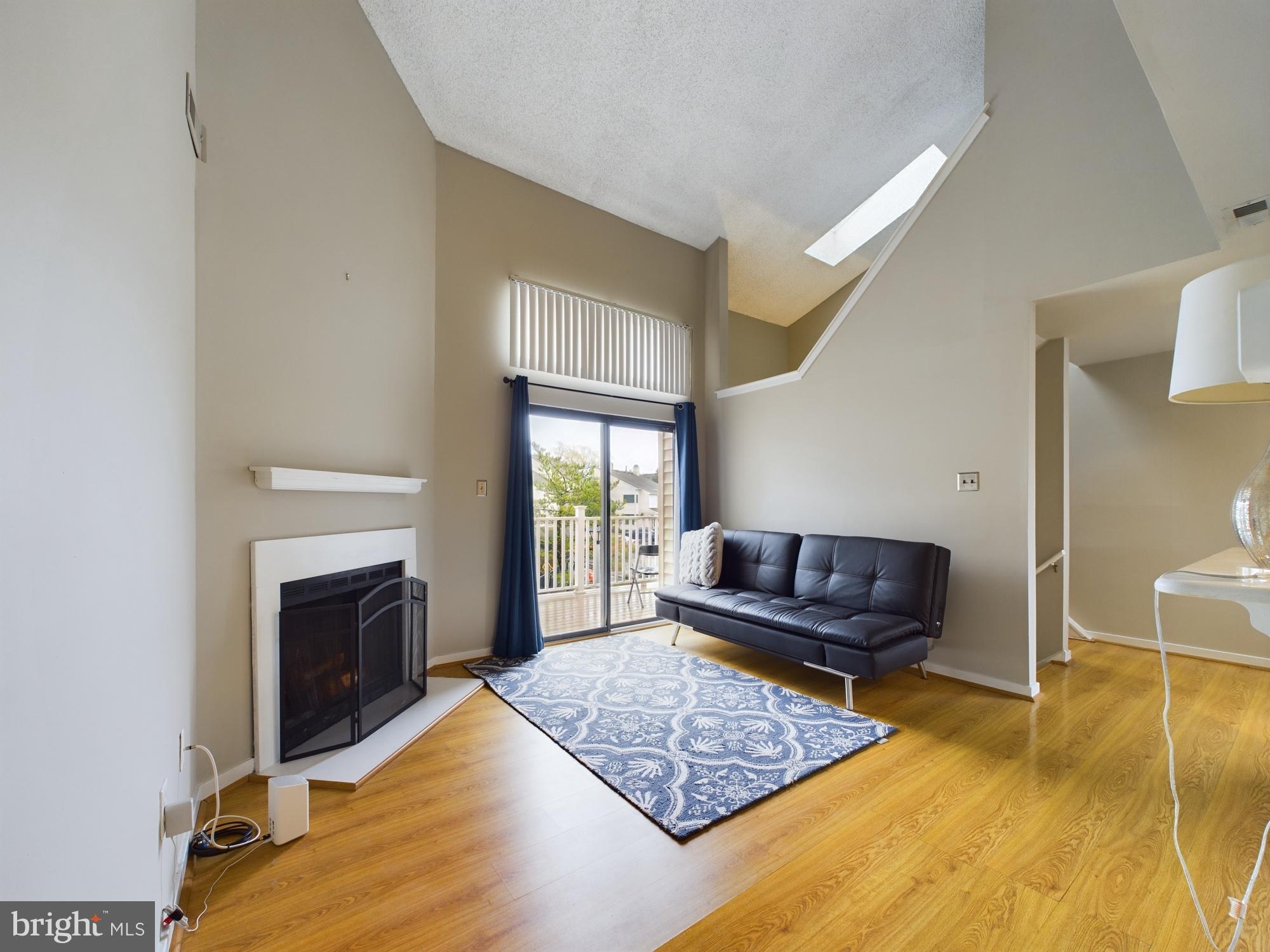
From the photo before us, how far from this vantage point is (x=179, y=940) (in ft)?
4.67

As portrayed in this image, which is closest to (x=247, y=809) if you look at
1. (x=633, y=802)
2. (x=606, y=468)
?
(x=633, y=802)

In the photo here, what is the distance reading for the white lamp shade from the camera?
1091mm

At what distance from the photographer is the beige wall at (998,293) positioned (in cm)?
281

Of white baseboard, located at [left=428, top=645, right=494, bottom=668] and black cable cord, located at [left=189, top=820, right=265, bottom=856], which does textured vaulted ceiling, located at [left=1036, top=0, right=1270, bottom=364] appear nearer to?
black cable cord, located at [left=189, top=820, right=265, bottom=856]

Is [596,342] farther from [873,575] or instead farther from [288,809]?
[288,809]

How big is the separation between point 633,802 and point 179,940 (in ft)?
4.61

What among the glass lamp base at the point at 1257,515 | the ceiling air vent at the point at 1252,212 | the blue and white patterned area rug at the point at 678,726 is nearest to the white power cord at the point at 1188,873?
the glass lamp base at the point at 1257,515

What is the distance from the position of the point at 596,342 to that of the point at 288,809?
3.83m

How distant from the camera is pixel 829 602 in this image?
12.2ft

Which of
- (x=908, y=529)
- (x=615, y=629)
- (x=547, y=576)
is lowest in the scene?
(x=615, y=629)

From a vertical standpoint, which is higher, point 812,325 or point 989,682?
point 812,325

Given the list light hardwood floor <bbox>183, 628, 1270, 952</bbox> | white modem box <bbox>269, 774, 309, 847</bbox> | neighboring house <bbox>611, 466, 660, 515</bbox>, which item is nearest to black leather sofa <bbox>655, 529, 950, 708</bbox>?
light hardwood floor <bbox>183, 628, 1270, 952</bbox>

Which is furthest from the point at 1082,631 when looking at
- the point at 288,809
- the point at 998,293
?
the point at 288,809

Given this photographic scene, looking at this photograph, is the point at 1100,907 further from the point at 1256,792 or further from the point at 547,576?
the point at 547,576
